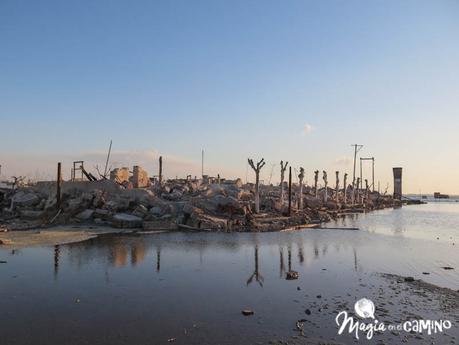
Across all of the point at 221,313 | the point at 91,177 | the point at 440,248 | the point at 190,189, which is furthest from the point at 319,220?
the point at 221,313

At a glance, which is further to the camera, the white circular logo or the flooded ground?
the white circular logo

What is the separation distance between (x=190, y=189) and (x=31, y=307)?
110 ft

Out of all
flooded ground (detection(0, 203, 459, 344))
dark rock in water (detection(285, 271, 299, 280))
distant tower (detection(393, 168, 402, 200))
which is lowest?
flooded ground (detection(0, 203, 459, 344))

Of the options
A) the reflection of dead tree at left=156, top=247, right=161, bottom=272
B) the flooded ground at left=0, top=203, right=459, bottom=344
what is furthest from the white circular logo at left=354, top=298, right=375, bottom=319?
the reflection of dead tree at left=156, top=247, right=161, bottom=272

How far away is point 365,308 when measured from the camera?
10523 mm

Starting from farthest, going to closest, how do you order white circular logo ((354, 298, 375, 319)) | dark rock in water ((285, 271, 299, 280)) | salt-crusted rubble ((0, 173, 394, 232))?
salt-crusted rubble ((0, 173, 394, 232)), dark rock in water ((285, 271, 299, 280)), white circular logo ((354, 298, 375, 319))

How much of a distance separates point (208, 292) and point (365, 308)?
469 centimetres

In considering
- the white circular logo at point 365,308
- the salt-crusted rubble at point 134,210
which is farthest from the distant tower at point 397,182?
the white circular logo at point 365,308

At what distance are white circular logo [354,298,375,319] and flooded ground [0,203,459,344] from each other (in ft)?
0.59

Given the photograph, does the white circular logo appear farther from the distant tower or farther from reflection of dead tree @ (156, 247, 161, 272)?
the distant tower

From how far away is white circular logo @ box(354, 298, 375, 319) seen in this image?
32.8 ft

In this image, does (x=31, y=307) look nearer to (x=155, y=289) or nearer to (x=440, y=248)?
(x=155, y=289)

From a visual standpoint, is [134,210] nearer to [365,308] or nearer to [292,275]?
[292,275]

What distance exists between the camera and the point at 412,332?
29.0 feet
